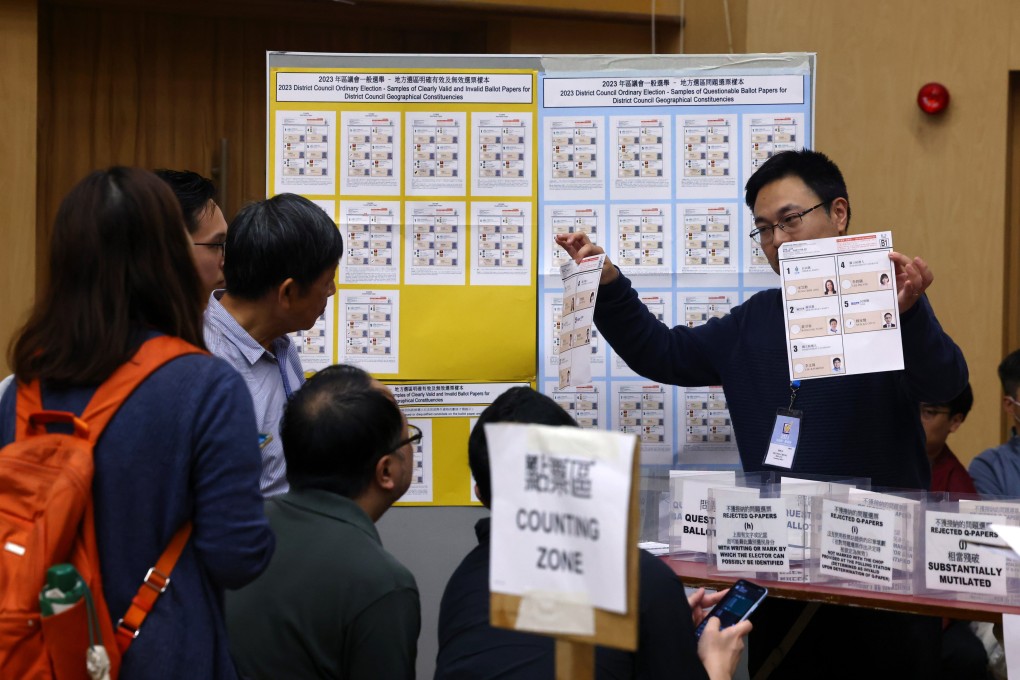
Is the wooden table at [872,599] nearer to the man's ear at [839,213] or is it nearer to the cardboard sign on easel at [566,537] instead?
the man's ear at [839,213]

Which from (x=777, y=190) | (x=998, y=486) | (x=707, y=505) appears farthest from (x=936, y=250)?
(x=707, y=505)

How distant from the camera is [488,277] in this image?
3461 mm

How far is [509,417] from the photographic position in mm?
2014

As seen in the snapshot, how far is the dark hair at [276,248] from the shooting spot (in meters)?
2.41

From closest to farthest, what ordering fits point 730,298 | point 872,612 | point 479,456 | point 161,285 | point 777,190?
1. point 161,285
2. point 479,456
3. point 872,612
4. point 777,190
5. point 730,298

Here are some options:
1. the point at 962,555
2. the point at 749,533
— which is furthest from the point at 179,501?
the point at 962,555

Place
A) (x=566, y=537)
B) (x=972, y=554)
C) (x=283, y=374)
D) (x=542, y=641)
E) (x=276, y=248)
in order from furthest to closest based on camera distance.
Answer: (x=283, y=374)
(x=276, y=248)
(x=972, y=554)
(x=542, y=641)
(x=566, y=537)

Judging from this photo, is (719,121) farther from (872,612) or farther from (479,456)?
(479,456)

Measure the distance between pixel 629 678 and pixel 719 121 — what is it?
2.09 metres

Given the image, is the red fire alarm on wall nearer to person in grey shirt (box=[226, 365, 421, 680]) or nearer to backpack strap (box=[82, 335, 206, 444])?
person in grey shirt (box=[226, 365, 421, 680])

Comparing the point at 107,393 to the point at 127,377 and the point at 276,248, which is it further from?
the point at 276,248

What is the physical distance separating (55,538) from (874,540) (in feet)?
5.19

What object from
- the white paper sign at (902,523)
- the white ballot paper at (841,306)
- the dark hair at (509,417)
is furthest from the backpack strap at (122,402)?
the white ballot paper at (841,306)

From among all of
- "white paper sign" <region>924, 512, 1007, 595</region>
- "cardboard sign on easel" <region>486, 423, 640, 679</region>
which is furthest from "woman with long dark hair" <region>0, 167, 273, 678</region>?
"white paper sign" <region>924, 512, 1007, 595</region>
